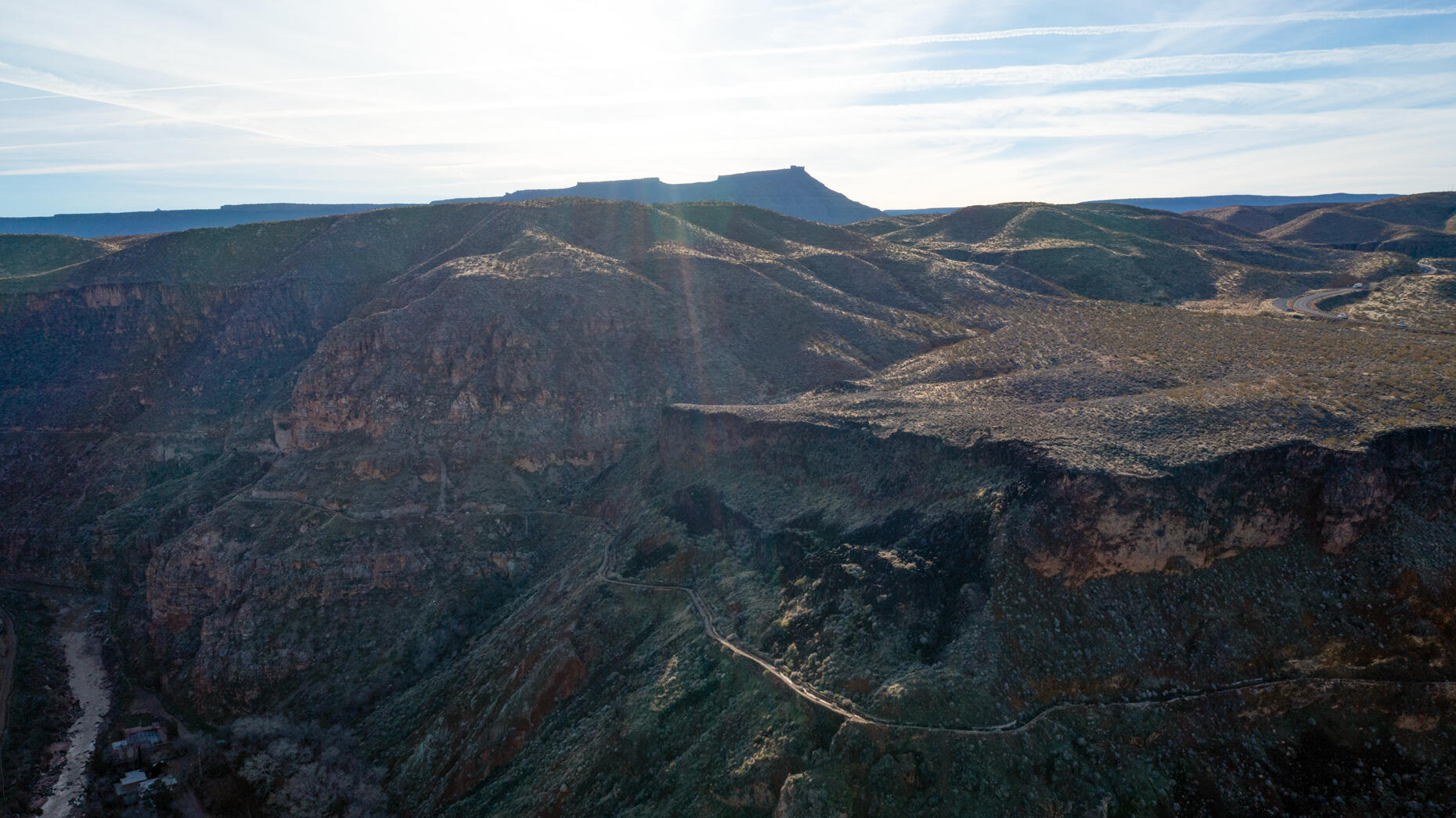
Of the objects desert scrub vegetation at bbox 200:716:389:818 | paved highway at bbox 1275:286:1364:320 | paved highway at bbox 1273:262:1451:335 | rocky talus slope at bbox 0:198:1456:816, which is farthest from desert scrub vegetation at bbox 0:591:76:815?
paved highway at bbox 1275:286:1364:320

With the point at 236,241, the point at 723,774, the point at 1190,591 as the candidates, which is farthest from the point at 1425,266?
the point at 236,241

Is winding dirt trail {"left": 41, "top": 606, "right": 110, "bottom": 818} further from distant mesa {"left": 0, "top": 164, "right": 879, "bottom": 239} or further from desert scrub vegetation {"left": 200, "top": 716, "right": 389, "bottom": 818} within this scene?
distant mesa {"left": 0, "top": 164, "right": 879, "bottom": 239}

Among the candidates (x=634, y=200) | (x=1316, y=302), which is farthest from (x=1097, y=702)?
(x=634, y=200)

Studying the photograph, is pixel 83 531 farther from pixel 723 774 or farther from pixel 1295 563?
pixel 1295 563

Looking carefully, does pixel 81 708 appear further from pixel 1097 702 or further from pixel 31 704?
pixel 1097 702

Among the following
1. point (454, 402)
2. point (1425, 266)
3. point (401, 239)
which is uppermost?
point (401, 239)

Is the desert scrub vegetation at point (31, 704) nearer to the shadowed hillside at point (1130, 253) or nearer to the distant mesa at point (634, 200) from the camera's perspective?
the shadowed hillside at point (1130, 253)
